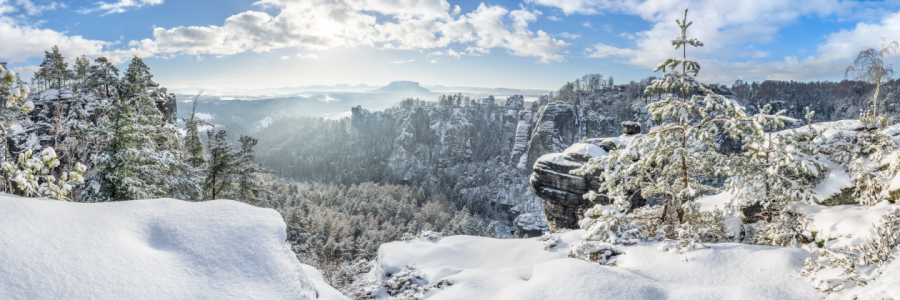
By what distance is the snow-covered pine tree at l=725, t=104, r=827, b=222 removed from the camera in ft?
20.7

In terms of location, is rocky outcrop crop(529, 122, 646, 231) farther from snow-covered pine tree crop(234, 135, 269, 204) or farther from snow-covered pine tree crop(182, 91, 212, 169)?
snow-covered pine tree crop(182, 91, 212, 169)

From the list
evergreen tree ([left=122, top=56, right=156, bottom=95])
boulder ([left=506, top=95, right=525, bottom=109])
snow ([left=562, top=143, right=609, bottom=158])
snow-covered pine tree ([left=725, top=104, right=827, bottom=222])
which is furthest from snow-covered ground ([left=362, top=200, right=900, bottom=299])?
boulder ([left=506, top=95, right=525, bottom=109])

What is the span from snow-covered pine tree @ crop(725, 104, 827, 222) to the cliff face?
3956cm

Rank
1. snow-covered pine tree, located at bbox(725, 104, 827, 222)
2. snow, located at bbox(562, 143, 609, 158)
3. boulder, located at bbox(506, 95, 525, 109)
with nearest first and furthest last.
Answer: snow-covered pine tree, located at bbox(725, 104, 827, 222), snow, located at bbox(562, 143, 609, 158), boulder, located at bbox(506, 95, 525, 109)

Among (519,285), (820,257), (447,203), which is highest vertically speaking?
(820,257)

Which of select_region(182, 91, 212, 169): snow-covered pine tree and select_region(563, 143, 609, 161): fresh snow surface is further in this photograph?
select_region(563, 143, 609, 161): fresh snow surface

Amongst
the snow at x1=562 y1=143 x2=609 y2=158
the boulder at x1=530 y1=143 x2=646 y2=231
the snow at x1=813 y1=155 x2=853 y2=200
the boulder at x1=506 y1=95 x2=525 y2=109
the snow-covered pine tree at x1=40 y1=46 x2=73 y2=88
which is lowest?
the boulder at x1=530 y1=143 x2=646 y2=231

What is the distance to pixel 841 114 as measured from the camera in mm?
77188

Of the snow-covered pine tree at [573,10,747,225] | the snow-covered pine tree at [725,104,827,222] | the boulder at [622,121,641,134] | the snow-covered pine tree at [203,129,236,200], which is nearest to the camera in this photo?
the snow-covered pine tree at [725,104,827,222]

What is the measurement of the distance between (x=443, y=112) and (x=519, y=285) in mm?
132026

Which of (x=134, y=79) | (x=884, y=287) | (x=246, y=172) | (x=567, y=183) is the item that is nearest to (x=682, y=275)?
(x=884, y=287)

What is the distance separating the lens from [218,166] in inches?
701

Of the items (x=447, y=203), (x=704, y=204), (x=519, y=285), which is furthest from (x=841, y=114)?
(x=519, y=285)

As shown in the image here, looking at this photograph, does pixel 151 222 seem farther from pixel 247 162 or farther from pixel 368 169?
pixel 368 169
